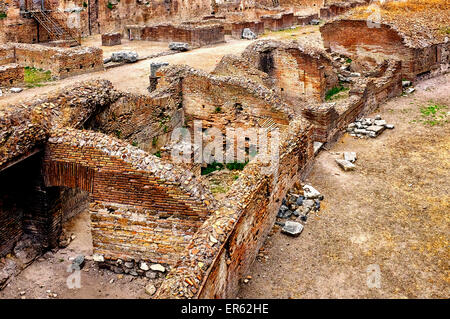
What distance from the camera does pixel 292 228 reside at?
24.3 ft

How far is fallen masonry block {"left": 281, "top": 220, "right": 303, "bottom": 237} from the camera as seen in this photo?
24.0ft

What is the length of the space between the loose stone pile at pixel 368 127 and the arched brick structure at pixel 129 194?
6.99 m

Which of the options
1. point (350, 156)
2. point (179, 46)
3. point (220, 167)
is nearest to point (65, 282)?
point (220, 167)

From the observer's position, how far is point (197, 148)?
29.4 feet

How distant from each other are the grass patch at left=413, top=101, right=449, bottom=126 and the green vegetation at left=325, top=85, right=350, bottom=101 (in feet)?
8.52

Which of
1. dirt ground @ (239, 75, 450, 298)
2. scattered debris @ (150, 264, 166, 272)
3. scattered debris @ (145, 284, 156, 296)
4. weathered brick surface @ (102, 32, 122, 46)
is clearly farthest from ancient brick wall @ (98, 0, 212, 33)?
scattered debris @ (145, 284, 156, 296)

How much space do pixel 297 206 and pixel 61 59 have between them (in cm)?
1220

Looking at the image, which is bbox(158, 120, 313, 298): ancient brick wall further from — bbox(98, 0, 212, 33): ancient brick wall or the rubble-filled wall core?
bbox(98, 0, 212, 33): ancient brick wall

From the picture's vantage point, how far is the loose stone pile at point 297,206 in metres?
7.47

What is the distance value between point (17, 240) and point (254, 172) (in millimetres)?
3912

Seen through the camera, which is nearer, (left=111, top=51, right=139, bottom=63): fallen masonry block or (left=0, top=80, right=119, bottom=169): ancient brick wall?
(left=0, top=80, right=119, bottom=169): ancient brick wall

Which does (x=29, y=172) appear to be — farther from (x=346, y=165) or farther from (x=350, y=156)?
(x=350, y=156)
